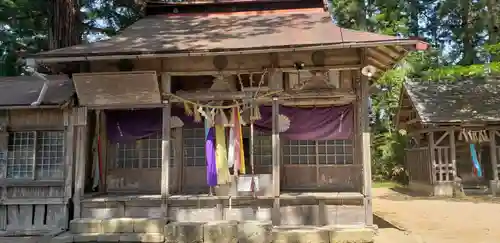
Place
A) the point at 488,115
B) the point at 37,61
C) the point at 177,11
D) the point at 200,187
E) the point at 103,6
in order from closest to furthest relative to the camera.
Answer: the point at 37,61
the point at 200,187
the point at 177,11
the point at 488,115
the point at 103,6

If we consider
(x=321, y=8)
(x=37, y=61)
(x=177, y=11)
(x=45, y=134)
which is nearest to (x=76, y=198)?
(x=45, y=134)

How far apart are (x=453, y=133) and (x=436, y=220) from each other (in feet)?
24.9

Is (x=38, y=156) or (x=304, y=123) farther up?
(x=304, y=123)

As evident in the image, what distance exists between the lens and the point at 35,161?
10102 millimetres

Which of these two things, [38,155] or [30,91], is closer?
[38,155]

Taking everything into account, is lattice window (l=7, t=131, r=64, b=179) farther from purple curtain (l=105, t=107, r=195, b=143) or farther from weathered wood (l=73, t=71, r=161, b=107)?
weathered wood (l=73, t=71, r=161, b=107)

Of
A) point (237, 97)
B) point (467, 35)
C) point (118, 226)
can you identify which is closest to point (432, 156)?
point (237, 97)

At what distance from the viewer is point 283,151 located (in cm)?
1160

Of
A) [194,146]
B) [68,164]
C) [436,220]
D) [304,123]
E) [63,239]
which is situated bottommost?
[436,220]

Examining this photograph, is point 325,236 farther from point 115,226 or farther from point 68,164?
point 68,164

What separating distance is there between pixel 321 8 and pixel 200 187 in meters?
6.15

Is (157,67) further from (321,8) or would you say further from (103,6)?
(103,6)

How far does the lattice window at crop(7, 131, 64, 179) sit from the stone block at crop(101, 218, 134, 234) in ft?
7.40

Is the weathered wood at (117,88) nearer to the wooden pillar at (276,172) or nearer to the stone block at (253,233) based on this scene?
the wooden pillar at (276,172)
